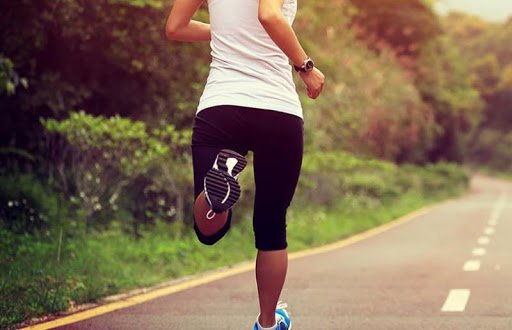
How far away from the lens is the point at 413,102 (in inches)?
1399

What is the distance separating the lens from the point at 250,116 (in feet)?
12.7

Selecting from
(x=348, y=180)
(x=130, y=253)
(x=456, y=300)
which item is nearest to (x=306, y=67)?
(x=456, y=300)

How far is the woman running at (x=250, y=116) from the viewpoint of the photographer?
3809 mm

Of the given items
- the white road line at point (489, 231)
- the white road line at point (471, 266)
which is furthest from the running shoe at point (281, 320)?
the white road line at point (489, 231)

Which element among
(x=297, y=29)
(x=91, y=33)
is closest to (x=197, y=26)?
(x=91, y=33)

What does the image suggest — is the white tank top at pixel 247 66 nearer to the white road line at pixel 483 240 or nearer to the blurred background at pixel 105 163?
the blurred background at pixel 105 163

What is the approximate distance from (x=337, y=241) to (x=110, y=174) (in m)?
5.13

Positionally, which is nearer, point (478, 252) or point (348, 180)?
point (478, 252)

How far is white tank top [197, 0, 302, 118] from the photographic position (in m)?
3.88

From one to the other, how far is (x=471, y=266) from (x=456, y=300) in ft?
10.3

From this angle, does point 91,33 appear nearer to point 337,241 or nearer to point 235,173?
point 337,241

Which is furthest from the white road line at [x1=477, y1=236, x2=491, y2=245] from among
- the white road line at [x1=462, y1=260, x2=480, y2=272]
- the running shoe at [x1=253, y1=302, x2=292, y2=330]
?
the running shoe at [x1=253, y1=302, x2=292, y2=330]

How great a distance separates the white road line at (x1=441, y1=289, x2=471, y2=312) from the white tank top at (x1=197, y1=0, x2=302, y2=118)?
2.90m

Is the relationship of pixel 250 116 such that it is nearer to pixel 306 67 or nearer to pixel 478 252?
pixel 306 67
